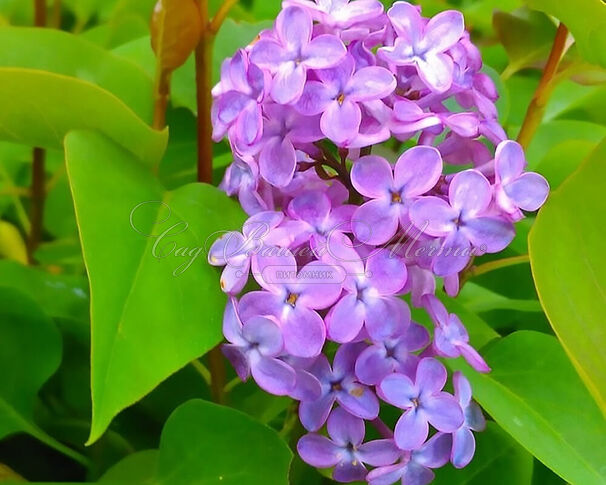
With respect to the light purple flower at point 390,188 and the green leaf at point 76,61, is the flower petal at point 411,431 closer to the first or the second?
the light purple flower at point 390,188

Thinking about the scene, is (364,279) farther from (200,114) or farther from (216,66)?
(216,66)

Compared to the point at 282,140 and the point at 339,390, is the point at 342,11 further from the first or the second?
the point at 339,390

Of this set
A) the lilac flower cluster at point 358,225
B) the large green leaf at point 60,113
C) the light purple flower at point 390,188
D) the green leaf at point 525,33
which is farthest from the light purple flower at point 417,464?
the green leaf at point 525,33

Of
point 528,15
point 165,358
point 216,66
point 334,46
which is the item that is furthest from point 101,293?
point 528,15

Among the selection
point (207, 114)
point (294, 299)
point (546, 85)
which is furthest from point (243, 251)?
point (546, 85)

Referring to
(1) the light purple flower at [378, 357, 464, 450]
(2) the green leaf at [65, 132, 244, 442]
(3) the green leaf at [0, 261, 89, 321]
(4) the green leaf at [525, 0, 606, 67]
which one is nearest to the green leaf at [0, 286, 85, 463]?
(3) the green leaf at [0, 261, 89, 321]

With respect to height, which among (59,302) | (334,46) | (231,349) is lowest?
(59,302)
